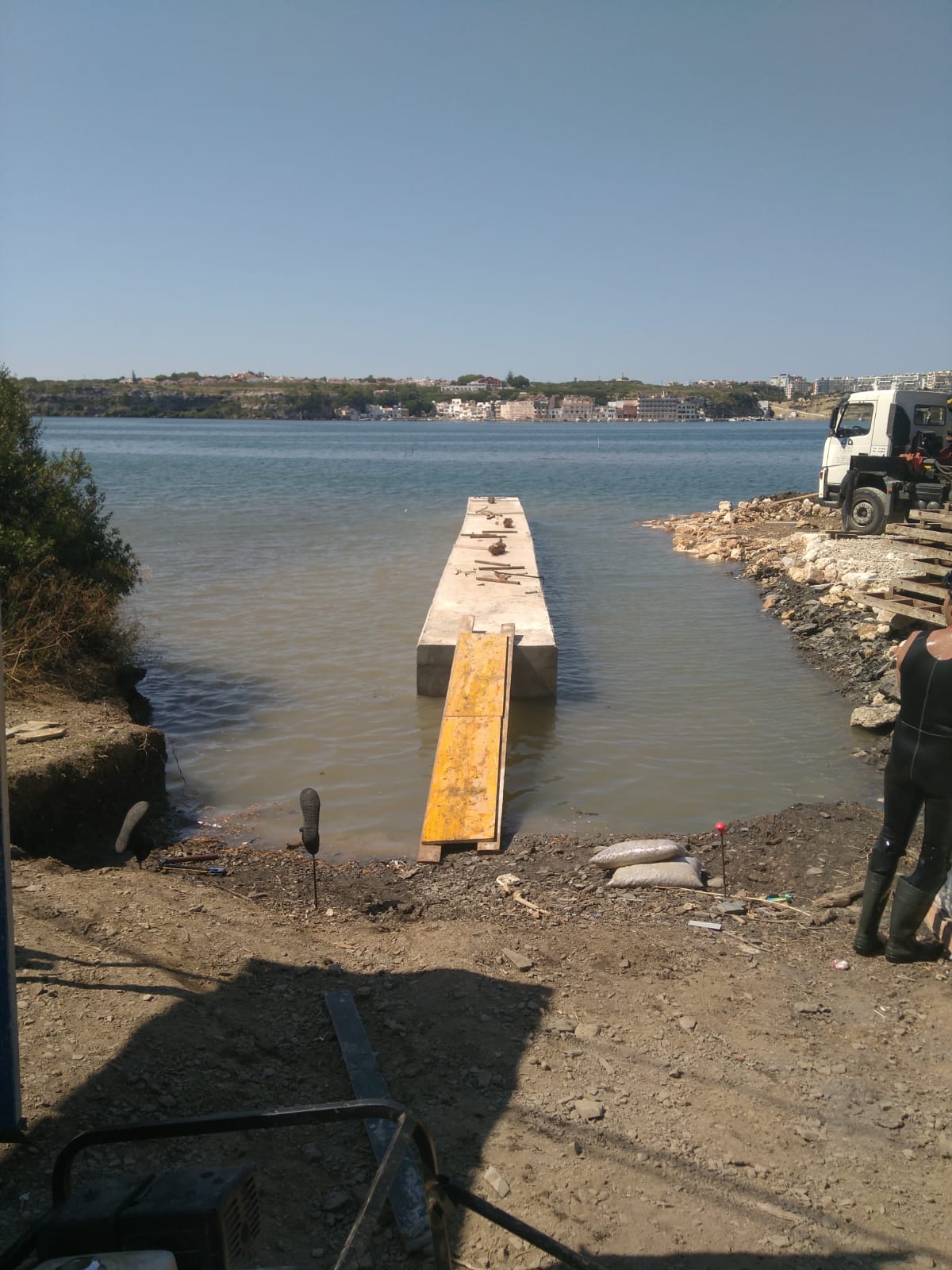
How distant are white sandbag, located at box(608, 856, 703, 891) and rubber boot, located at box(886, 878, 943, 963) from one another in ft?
4.59

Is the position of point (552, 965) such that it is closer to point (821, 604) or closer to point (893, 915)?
point (893, 915)

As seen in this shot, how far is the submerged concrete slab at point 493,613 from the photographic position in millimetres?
11148

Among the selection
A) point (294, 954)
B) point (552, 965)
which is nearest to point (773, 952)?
point (552, 965)

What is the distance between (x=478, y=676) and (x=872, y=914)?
17.6 feet

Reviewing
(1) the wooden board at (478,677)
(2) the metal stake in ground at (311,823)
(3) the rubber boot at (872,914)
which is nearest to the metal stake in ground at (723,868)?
(3) the rubber boot at (872,914)

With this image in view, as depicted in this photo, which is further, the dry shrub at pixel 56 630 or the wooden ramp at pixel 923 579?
the wooden ramp at pixel 923 579

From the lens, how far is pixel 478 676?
33.3 ft

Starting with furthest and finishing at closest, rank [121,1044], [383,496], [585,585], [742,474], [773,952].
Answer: [742,474], [383,496], [585,585], [773,952], [121,1044]

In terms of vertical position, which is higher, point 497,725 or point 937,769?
point 937,769

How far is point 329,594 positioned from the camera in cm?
1822

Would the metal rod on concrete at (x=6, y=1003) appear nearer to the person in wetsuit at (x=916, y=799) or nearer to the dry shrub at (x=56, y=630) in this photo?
the person in wetsuit at (x=916, y=799)

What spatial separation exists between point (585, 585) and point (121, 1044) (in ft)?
54.7

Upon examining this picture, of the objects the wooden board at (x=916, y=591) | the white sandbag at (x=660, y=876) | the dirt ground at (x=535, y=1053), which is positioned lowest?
the white sandbag at (x=660, y=876)

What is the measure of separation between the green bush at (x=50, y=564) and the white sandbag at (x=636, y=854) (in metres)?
5.29
